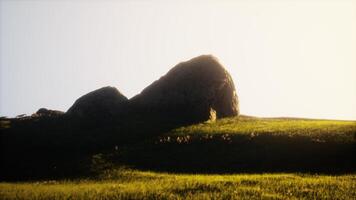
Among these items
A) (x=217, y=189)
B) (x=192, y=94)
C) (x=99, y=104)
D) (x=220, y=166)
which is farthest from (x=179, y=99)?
(x=217, y=189)

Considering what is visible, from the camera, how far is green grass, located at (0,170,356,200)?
2195cm

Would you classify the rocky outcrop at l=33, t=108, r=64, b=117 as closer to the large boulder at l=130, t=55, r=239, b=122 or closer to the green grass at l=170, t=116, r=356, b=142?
the large boulder at l=130, t=55, r=239, b=122

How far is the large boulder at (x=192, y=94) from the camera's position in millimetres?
54969

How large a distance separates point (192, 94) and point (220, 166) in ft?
72.5

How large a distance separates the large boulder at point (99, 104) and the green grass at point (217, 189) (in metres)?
28.6

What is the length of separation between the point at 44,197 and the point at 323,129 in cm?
3079

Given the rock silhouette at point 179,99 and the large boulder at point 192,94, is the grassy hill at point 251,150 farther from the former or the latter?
the rock silhouette at point 179,99

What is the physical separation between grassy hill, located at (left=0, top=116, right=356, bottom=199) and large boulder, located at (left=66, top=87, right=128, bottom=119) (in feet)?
27.6

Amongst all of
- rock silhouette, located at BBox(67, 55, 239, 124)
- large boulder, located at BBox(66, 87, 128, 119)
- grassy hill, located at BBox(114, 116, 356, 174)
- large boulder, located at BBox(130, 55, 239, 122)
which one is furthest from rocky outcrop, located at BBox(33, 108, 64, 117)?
grassy hill, located at BBox(114, 116, 356, 174)

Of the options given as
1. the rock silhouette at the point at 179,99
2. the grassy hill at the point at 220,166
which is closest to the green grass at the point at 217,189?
the grassy hill at the point at 220,166

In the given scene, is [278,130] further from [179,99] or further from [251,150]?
[179,99]

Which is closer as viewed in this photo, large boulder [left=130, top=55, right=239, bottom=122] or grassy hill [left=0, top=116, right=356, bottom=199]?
grassy hill [left=0, top=116, right=356, bottom=199]

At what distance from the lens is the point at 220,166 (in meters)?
34.9

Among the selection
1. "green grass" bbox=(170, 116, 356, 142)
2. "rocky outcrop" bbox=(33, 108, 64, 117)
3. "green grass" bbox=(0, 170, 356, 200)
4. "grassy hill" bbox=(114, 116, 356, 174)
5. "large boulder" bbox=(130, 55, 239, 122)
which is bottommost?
"green grass" bbox=(0, 170, 356, 200)
